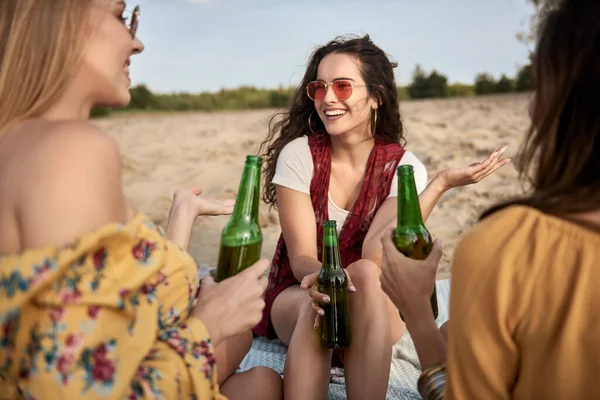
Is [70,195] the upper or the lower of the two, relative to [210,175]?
upper

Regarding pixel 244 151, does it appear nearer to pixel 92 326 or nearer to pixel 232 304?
pixel 232 304

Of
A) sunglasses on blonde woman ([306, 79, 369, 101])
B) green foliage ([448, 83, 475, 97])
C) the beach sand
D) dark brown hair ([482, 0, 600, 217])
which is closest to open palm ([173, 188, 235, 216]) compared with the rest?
sunglasses on blonde woman ([306, 79, 369, 101])

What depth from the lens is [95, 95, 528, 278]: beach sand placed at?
6637mm

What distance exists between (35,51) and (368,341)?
1564 mm

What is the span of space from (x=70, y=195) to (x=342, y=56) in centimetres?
237

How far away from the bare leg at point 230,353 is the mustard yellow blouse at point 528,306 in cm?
91

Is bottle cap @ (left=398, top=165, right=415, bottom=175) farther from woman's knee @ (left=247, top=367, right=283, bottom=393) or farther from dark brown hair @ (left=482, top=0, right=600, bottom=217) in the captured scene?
woman's knee @ (left=247, top=367, right=283, bottom=393)

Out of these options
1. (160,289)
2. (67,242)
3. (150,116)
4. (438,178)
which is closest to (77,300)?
(67,242)

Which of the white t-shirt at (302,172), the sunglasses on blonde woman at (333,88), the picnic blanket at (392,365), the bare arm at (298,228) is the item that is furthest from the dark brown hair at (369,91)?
the picnic blanket at (392,365)

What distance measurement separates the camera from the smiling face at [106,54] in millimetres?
1458

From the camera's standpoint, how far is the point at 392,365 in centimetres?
312

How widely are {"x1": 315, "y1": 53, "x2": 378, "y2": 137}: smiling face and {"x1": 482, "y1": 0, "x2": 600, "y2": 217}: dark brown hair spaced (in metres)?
1.91

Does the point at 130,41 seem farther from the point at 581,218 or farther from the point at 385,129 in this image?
the point at 385,129

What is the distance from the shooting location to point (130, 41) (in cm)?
161
